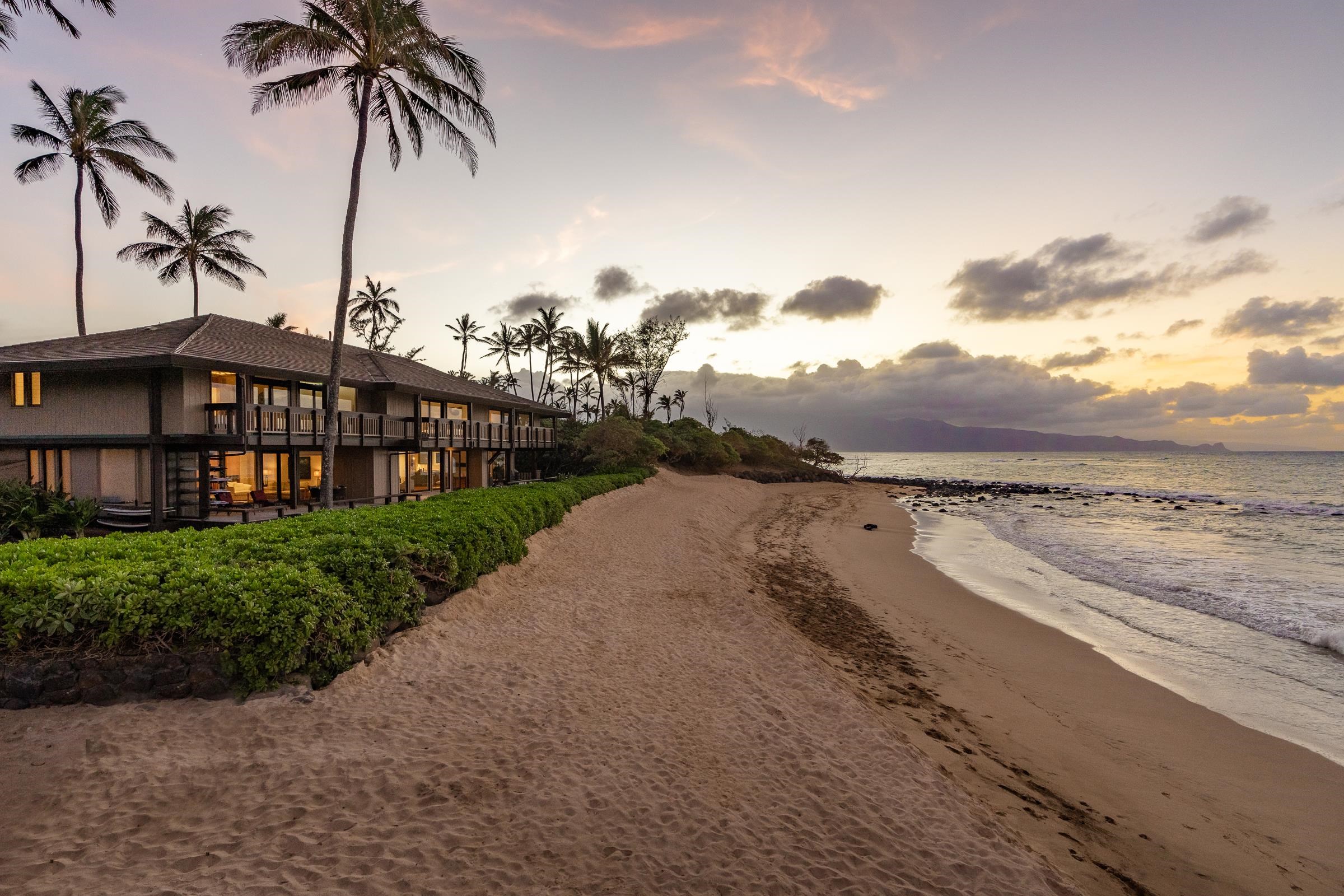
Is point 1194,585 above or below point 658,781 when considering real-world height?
below

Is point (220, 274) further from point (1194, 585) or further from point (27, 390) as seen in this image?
point (1194, 585)

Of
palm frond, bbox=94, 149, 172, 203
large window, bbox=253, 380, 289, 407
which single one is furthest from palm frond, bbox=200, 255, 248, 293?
large window, bbox=253, 380, 289, 407

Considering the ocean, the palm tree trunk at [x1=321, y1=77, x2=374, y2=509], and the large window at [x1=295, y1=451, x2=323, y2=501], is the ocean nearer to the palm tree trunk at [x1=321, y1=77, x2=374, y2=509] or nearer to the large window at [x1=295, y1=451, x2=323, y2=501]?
the palm tree trunk at [x1=321, y1=77, x2=374, y2=509]

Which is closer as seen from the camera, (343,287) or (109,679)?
(109,679)

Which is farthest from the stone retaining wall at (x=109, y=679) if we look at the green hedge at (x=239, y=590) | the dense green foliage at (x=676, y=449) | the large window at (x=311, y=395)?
the dense green foliage at (x=676, y=449)

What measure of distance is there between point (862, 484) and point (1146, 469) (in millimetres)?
64411

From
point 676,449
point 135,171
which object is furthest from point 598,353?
point 135,171

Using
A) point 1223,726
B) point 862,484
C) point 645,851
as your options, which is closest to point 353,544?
point 645,851

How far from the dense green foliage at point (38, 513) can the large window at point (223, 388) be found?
4.14m

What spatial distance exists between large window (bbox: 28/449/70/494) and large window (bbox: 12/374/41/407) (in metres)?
1.51

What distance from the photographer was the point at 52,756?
5105mm

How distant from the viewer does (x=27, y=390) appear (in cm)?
1700

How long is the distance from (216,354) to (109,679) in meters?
Answer: 13.1

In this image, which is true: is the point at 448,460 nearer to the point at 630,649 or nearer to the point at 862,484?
the point at 630,649
